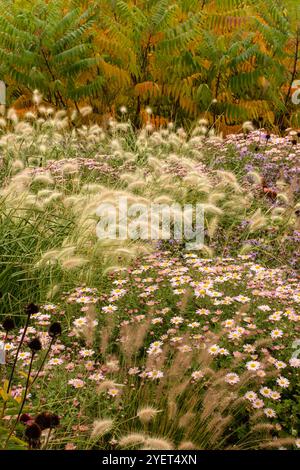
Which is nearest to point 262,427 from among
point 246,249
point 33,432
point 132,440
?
point 132,440

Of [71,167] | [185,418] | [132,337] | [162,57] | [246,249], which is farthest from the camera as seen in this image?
[162,57]

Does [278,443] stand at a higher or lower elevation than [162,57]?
lower

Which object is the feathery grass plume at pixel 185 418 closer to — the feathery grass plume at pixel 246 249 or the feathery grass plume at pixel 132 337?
the feathery grass plume at pixel 132 337

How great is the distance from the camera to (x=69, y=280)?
4.07 meters

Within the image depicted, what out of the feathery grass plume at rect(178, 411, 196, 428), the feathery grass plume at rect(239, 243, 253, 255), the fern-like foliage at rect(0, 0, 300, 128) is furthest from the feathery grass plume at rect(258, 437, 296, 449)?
the fern-like foliage at rect(0, 0, 300, 128)

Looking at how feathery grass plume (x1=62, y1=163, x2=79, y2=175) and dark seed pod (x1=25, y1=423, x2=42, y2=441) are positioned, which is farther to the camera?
feathery grass plume (x1=62, y1=163, x2=79, y2=175)

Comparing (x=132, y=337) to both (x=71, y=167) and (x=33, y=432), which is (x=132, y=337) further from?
(x=71, y=167)

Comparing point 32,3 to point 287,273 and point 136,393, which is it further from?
point 136,393

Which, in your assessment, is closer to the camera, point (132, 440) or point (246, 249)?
point (132, 440)

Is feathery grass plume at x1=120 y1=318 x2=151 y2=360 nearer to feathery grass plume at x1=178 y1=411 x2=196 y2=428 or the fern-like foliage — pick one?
feathery grass plume at x1=178 y1=411 x2=196 y2=428

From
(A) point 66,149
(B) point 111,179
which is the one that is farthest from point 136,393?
(A) point 66,149

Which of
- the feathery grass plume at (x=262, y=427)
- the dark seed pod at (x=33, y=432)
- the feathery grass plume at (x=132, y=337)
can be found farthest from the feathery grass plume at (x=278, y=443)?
the dark seed pod at (x=33, y=432)

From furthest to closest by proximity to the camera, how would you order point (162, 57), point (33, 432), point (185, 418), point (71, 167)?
1. point (162, 57)
2. point (71, 167)
3. point (185, 418)
4. point (33, 432)

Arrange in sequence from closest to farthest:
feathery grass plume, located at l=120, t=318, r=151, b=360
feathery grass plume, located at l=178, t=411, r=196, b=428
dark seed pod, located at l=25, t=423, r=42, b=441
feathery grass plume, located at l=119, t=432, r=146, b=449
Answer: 1. dark seed pod, located at l=25, t=423, r=42, b=441
2. feathery grass plume, located at l=119, t=432, r=146, b=449
3. feathery grass plume, located at l=178, t=411, r=196, b=428
4. feathery grass plume, located at l=120, t=318, r=151, b=360
